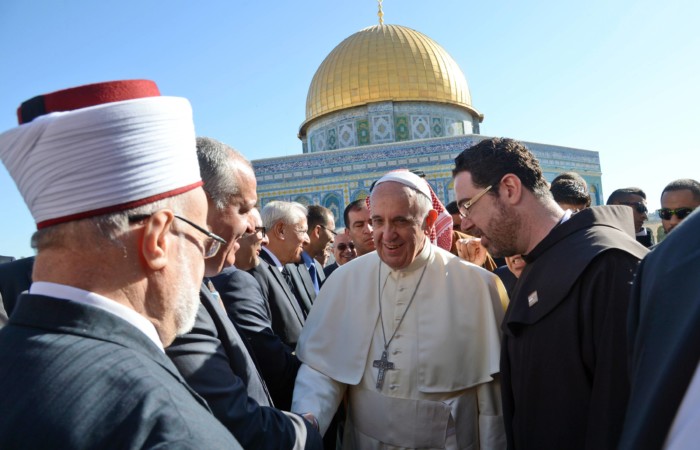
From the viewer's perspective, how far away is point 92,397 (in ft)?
2.75

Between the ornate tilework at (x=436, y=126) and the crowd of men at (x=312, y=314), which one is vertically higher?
the ornate tilework at (x=436, y=126)

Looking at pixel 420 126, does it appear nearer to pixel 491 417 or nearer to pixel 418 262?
pixel 418 262

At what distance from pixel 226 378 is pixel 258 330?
2.78ft

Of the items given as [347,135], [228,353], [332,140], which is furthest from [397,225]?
[332,140]

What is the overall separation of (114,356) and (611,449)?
1574mm

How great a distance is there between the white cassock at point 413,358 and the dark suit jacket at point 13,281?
1548mm

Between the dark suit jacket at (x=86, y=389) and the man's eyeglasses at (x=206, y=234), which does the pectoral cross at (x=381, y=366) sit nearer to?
the man's eyeglasses at (x=206, y=234)

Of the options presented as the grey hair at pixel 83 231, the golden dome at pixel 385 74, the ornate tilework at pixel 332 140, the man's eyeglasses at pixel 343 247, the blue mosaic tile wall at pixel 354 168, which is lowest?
the man's eyeglasses at pixel 343 247

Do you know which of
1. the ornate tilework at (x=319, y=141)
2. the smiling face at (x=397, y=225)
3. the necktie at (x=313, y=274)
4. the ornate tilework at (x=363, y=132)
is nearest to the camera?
the smiling face at (x=397, y=225)

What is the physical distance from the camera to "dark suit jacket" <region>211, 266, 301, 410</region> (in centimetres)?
252

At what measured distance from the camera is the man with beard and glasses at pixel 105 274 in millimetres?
833

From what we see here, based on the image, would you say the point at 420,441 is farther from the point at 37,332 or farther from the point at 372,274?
the point at 37,332

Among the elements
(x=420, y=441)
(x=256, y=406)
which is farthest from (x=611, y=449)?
(x=256, y=406)

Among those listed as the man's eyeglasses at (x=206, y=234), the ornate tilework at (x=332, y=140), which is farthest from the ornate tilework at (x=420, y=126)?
the man's eyeglasses at (x=206, y=234)
